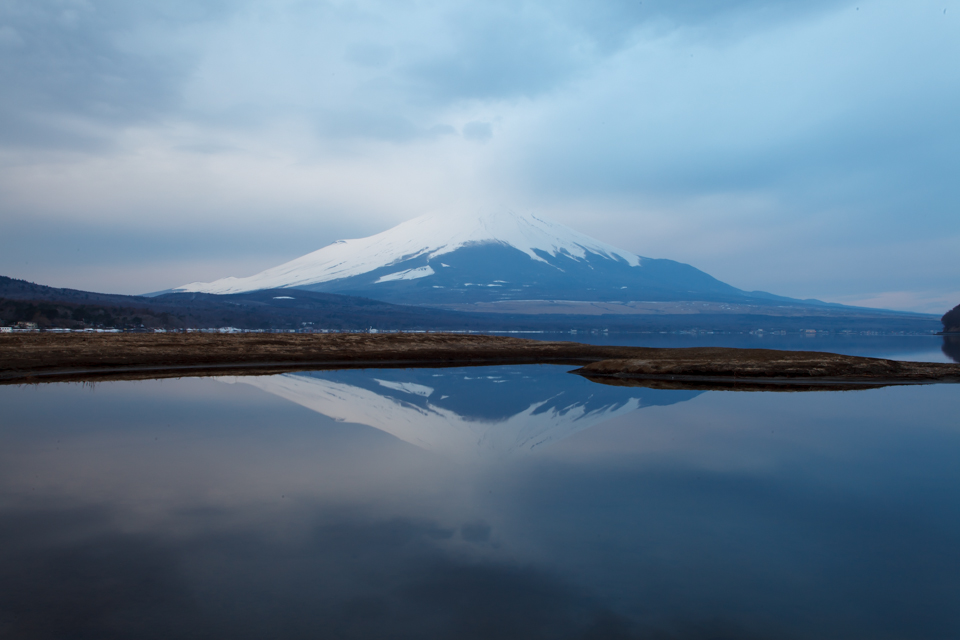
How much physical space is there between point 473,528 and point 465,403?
54.4ft

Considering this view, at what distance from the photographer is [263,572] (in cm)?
860

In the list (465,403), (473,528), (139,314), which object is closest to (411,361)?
(465,403)

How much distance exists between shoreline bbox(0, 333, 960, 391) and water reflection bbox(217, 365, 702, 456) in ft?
15.8

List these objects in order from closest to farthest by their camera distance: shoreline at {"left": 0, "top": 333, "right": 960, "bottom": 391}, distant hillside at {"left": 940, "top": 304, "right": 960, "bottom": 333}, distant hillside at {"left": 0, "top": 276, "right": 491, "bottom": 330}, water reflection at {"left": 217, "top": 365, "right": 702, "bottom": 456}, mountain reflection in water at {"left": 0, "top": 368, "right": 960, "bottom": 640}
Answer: mountain reflection in water at {"left": 0, "top": 368, "right": 960, "bottom": 640} → water reflection at {"left": 217, "top": 365, "right": 702, "bottom": 456} → shoreline at {"left": 0, "top": 333, "right": 960, "bottom": 391} → distant hillside at {"left": 0, "top": 276, "right": 491, "bottom": 330} → distant hillside at {"left": 940, "top": 304, "right": 960, "bottom": 333}

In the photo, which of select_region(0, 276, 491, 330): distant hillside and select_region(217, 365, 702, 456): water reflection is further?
select_region(0, 276, 491, 330): distant hillside

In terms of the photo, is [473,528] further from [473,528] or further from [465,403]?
[465,403]

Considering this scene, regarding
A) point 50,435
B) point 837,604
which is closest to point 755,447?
point 837,604

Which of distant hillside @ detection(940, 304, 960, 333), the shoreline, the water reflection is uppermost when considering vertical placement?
distant hillside @ detection(940, 304, 960, 333)

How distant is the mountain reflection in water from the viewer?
24.7 feet

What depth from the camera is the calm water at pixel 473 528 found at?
7.54 metres

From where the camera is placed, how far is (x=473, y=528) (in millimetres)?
10539

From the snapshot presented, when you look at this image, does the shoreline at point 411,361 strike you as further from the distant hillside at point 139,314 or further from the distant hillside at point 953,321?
the distant hillside at point 953,321

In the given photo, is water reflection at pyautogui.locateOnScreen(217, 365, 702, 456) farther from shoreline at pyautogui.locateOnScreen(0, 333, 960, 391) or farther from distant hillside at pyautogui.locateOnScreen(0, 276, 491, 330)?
distant hillside at pyautogui.locateOnScreen(0, 276, 491, 330)

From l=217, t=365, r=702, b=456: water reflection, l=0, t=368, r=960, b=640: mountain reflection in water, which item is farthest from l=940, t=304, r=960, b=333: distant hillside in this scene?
l=0, t=368, r=960, b=640: mountain reflection in water
